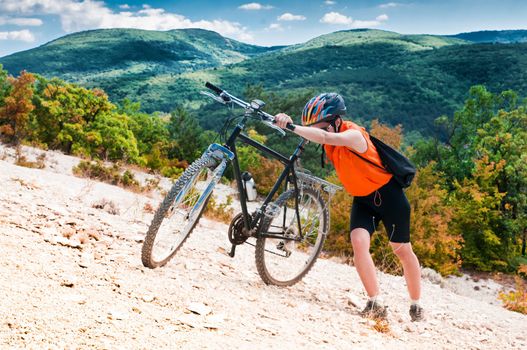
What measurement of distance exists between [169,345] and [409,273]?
96.9 inches

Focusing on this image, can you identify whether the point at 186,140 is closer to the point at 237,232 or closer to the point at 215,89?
the point at 237,232

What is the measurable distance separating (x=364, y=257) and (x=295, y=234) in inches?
34.2

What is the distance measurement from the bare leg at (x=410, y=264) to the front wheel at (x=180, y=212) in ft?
5.50

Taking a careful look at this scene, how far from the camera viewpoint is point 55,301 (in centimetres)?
267

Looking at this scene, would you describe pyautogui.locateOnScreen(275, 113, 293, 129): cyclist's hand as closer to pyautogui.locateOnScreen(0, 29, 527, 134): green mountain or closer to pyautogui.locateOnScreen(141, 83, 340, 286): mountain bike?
pyautogui.locateOnScreen(141, 83, 340, 286): mountain bike

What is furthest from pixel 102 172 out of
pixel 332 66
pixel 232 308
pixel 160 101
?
pixel 332 66

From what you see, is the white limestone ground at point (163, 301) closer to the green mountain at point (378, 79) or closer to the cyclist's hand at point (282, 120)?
the cyclist's hand at point (282, 120)

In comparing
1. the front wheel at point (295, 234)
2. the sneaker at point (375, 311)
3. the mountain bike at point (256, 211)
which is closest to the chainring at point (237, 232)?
the mountain bike at point (256, 211)

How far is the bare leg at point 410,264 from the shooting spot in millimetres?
3979

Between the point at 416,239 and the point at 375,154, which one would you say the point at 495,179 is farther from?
the point at 375,154

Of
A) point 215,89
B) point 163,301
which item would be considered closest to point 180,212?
point 163,301

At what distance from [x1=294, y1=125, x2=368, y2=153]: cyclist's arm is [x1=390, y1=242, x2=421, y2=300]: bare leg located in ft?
3.16

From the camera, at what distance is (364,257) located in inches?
157

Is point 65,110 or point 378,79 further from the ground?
point 378,79
